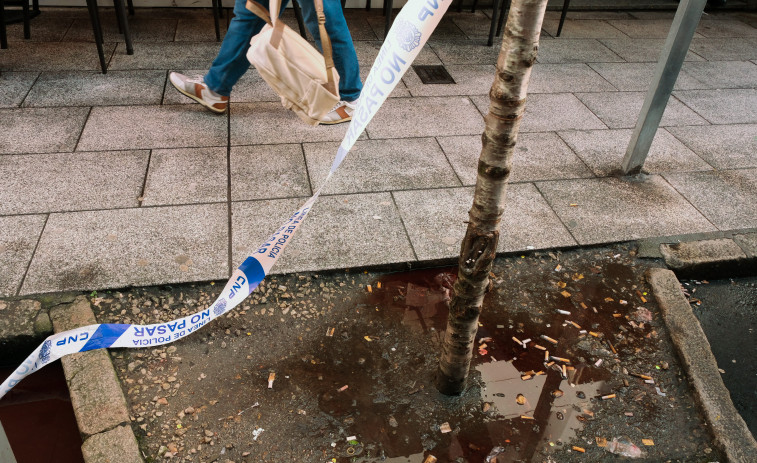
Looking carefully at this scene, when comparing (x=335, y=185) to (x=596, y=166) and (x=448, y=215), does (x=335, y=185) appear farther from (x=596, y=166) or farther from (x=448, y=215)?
(x=596, y=166)

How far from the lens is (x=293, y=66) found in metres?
4.08

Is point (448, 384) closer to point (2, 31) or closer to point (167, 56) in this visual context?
point (167, 56)

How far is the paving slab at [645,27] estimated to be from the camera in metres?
7.49

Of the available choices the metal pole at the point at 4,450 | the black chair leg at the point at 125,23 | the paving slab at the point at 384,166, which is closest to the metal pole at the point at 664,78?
the paving slab at the point at 384,166

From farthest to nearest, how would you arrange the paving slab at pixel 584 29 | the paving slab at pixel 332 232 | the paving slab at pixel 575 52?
the paving slab at pixel 584 29
the paving slab at pixel 575 52
the paving slab at pixel 332 232

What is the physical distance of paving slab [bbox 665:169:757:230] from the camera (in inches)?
167

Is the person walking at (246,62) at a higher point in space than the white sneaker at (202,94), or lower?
higher

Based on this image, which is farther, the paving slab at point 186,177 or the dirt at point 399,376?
the paving slab at point 186,177

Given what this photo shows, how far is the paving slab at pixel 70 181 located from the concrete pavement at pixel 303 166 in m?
0.01

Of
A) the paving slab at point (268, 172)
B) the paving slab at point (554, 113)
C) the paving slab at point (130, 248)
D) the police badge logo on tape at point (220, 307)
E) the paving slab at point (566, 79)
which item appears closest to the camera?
the police badge logo on tape at point (220, 307)

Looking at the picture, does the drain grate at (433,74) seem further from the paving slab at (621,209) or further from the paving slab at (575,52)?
the paving slab at (621,209)

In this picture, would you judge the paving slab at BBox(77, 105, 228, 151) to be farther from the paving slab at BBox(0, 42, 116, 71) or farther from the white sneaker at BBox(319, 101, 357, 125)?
the paving slab at BBox(0, 42, 116, 71)

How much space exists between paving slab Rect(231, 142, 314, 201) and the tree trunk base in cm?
181

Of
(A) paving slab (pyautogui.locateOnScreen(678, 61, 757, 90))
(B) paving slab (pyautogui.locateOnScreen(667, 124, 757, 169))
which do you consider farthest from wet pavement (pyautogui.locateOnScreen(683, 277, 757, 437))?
(A) paving slab (pyautogui.locateOnScreen(678, 61, 757, 90))
